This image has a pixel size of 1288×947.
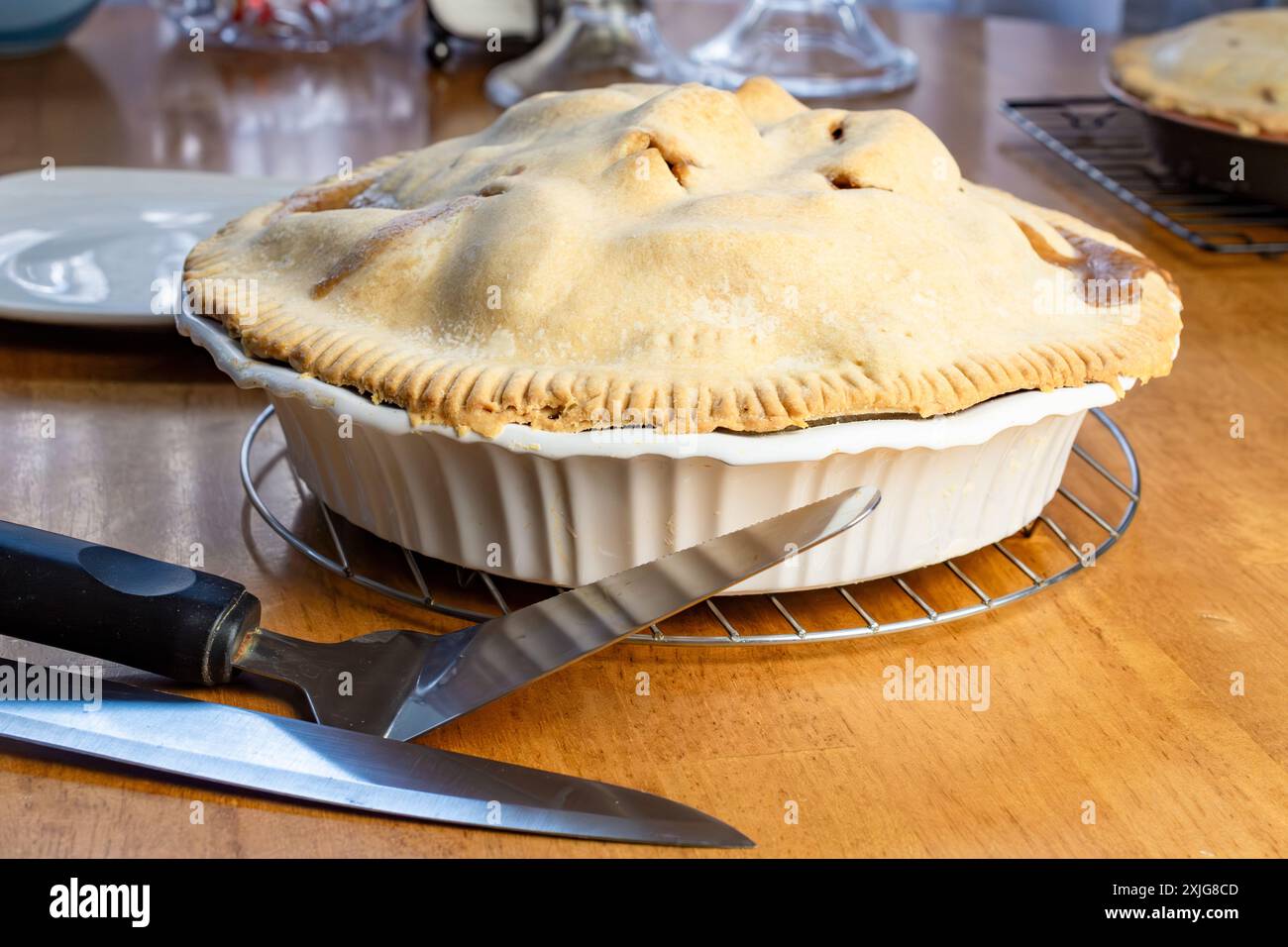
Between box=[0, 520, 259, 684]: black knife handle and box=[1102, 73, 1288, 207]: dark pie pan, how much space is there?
121 centimetres

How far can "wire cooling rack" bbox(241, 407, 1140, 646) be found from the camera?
2.78ft

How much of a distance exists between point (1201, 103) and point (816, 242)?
2.98ft

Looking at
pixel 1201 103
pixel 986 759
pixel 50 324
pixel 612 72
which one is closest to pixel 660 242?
pixel 986 759

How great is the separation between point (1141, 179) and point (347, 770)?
4.42ft

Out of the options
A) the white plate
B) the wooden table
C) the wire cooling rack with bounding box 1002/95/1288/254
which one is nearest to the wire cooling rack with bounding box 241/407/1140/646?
the wooden table

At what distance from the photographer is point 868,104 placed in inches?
80.4

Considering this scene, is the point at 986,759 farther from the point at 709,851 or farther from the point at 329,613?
the point at 329,613

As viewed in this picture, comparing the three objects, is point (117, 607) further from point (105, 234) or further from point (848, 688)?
point (105, 234)

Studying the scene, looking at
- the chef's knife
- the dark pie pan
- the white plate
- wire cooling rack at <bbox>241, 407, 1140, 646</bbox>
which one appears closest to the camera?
the chef's knife

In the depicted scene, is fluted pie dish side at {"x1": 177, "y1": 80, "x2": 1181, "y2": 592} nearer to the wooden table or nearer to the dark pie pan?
the wooden table

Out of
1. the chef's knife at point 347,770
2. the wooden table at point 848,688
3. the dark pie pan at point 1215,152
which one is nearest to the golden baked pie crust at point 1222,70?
the dark pie pan at point 1215,152

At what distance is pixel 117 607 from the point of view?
2.33ft

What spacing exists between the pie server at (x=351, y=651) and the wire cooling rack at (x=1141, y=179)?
0.91 meters

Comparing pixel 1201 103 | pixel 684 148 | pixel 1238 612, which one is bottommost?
pixel 1238 612
